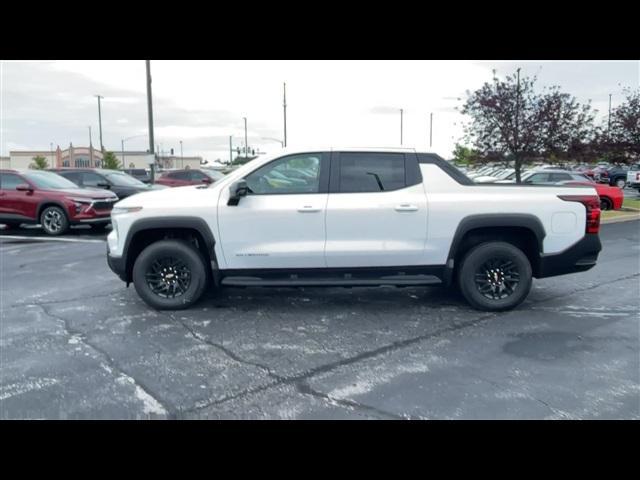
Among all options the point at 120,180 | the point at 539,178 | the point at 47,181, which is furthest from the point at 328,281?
the point at 539,178

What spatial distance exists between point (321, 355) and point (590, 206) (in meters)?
3.29

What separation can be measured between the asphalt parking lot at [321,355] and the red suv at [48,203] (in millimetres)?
5140

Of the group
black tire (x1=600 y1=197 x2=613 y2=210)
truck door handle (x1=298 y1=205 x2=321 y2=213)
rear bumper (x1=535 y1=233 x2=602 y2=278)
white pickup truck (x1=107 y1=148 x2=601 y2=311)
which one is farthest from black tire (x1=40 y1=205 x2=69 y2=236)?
black tire (x1=600 y1=197 x2=613 y2=210)

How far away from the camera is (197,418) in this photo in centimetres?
297

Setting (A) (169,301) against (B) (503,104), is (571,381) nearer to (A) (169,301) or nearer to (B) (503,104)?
(A) (169,301)

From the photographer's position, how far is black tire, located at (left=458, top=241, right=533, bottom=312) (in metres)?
5.02

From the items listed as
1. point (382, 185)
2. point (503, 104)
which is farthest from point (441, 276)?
point (503, 104)

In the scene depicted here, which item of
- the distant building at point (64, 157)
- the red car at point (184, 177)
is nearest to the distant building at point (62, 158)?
the distant building at point (64, 157)

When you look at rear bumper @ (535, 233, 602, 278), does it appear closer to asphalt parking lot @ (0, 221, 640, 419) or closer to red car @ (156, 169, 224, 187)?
asphalt parking lot @ (0, 221, 640, 419)

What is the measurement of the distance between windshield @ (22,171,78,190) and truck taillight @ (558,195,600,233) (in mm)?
11129

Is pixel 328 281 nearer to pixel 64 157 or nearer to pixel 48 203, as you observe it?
pixel 48 203

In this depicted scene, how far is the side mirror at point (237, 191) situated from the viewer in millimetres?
4805

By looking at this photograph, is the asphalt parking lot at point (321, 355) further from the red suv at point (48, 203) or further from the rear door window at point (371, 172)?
the red suv at point (48, 203)

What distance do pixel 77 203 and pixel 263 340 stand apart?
8.56m
